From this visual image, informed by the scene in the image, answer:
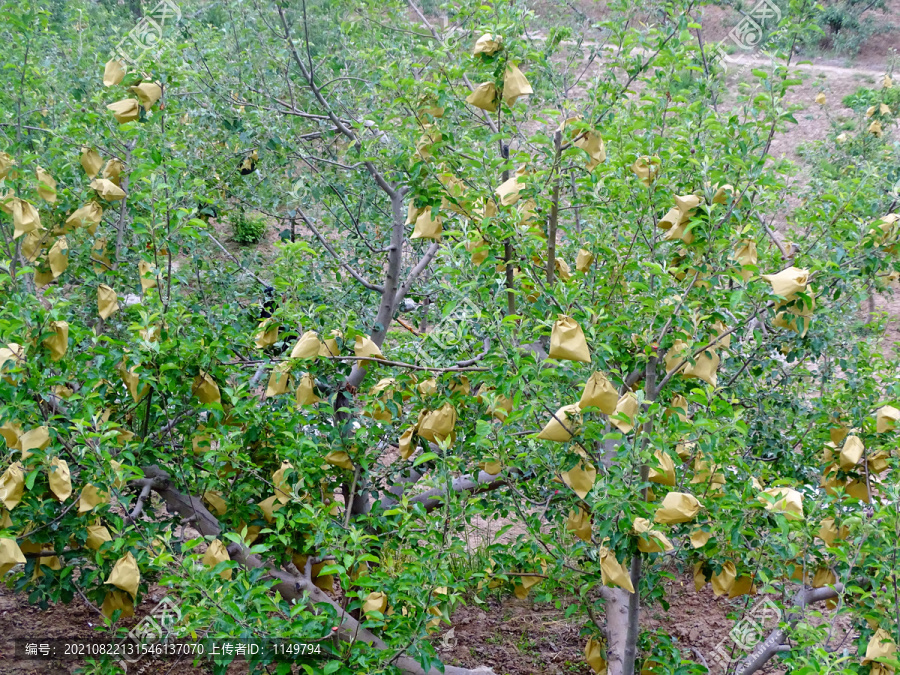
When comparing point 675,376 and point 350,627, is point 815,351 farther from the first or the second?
point 350,627

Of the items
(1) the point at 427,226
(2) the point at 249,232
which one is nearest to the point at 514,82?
(1) the point at 427,226

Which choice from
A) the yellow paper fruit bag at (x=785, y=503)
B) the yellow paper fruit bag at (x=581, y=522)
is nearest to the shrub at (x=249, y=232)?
the yellow paper fruit bag at (x=581, y=522)

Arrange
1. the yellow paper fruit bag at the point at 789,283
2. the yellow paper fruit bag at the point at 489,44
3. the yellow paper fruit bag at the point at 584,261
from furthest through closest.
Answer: the yellow paper fruit bag at the point at 584,261
the yellow paper fruit bag at the point at 489,44
the yellow paper fruit bag at the point at 789,283

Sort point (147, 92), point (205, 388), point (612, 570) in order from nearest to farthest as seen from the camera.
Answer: point (612, 570), point (205, 388), point (147, 92)

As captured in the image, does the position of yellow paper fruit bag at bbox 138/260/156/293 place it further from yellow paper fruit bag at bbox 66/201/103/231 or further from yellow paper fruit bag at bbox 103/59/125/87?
Result: yellow paper fruit bag at bbox 103/59/125/87

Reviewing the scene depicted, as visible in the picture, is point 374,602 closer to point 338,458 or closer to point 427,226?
point 338,458

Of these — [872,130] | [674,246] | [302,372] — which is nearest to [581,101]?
[674,246]

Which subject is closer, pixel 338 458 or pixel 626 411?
pixel 626 411

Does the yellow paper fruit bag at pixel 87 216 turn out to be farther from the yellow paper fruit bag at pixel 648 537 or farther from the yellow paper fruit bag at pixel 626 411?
the yellow paper fruit bag at pixel 648 537

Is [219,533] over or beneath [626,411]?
beneath

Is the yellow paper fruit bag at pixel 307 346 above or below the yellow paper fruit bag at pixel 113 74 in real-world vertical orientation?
below

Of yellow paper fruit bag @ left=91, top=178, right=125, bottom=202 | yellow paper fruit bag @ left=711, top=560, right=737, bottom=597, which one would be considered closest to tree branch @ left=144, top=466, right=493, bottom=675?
yellow paper fruit bag @ left=711, top=560, right=737, bottom=597

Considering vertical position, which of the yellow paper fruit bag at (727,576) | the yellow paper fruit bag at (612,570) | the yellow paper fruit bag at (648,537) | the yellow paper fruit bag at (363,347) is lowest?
the yellow paper fruit bag at (727,576)

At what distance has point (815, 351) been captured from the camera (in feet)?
10.6
